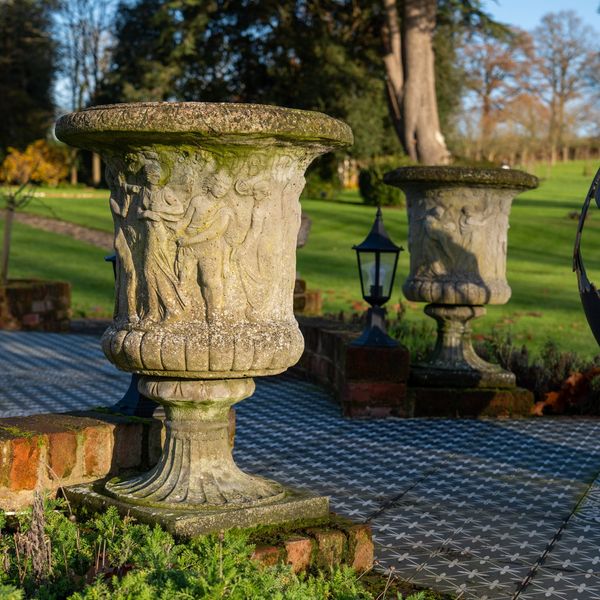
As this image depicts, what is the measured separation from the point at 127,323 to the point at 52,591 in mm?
1216

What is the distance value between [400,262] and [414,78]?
9.34 meters

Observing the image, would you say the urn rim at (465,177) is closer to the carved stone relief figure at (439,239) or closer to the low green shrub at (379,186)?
the carved stone relief figure at (439,239)

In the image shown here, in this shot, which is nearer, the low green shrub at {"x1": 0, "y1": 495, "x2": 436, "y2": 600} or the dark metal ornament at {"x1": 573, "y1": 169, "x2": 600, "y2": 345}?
the low green shrub at {"x1": 0, "y1": 495, "x2": 436, "y2": 600}

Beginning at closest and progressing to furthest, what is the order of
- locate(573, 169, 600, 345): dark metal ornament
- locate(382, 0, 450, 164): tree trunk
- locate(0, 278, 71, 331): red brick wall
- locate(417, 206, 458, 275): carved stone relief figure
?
locate(573, 169, 600, 345): dark metal ornament < locate(417, 206, 458, 275): carved stone relief figure < locate(0, 278, 71, 331): red brick wall < locate(382, 0, 450, 164): tree trunk

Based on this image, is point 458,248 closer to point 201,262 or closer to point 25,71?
point 201,262

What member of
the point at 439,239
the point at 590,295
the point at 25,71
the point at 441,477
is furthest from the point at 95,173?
the point at 590,295

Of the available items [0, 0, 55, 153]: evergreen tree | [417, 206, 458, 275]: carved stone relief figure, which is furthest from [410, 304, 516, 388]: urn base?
[0, 0, 55, 153]: evergreen tree

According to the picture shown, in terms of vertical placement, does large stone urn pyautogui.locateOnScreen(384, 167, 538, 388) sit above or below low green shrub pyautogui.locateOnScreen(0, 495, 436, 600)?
above

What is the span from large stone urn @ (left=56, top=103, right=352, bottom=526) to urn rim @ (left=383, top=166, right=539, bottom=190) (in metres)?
3.98

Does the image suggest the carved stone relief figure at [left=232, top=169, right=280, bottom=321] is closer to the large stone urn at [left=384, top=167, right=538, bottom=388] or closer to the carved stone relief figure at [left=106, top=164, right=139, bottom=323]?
the carved stone relief figure at [left=106, top=164, right=139, bottom=323]

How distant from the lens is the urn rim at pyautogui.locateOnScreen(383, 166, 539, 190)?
8.11 meters

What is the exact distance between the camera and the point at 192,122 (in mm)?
3867

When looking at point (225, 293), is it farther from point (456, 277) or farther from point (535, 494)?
point (456, 277)

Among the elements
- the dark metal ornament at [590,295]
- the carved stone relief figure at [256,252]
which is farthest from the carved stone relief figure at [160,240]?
the dark metal ornament at [590,295]
